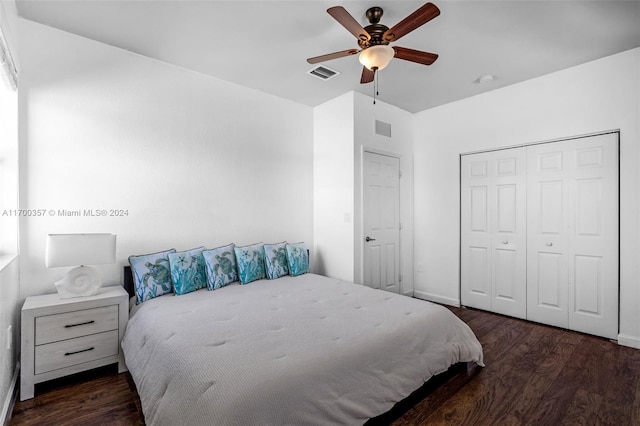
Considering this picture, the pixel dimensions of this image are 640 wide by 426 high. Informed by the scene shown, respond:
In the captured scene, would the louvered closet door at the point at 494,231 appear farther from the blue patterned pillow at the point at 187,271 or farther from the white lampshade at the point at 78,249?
the white lampshade at the point at 78,249

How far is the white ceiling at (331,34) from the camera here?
228 cm

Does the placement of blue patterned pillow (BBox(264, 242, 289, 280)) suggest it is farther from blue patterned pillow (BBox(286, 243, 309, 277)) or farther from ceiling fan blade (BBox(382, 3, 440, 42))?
ceiling fan blade (BBox(382, 3, 440, 42))

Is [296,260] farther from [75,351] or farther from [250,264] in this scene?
[75,351]

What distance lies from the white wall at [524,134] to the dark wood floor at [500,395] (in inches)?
33.9

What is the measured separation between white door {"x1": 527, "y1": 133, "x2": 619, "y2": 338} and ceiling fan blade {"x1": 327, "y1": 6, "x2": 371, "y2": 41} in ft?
8.43

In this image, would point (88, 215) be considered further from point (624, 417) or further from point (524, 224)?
point (524, 224)

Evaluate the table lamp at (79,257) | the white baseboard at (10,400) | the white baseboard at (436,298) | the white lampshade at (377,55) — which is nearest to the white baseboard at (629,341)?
the white baseboard at (436,298)

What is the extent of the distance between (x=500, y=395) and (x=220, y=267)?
8.15ft

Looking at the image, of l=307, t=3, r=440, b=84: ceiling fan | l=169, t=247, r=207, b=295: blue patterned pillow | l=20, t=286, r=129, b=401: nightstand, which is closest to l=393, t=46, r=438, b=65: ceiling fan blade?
l=307, t=3, r=440, b=84: ceiling fan

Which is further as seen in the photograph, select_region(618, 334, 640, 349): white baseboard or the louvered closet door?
the louvered closet door

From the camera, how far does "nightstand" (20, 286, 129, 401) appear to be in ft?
6.89

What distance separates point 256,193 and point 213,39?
5.48 ft

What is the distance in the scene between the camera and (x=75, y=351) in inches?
89.0

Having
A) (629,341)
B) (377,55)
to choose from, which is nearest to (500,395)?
(629,341)
